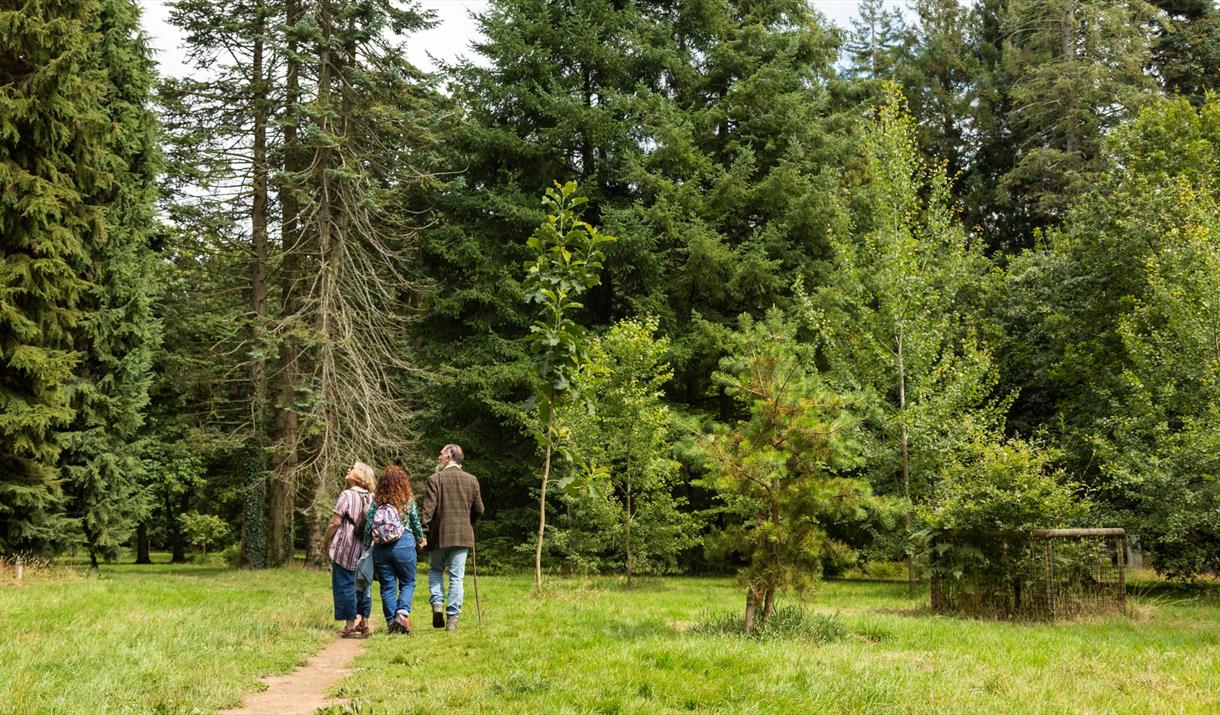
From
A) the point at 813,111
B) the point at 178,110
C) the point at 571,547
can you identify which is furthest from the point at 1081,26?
the point at 178,110

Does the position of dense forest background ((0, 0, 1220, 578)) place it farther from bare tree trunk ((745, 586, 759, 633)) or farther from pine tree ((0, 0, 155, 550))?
bare tree trunk ((745, 586, 759, 633))

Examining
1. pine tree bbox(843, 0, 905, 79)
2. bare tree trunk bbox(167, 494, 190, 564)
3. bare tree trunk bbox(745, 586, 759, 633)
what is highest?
pine tree bbox(843, 0, 905, 79)

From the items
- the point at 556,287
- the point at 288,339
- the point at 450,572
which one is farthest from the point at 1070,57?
the point at 450,572

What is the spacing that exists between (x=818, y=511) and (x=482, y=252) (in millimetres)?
15916

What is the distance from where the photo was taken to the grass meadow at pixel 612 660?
17.0 ft

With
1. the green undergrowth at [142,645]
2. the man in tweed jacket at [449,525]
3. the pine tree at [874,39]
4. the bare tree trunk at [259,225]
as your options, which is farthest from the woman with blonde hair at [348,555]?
the pine tree at [874,39]

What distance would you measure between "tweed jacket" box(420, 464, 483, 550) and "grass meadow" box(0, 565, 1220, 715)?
3.16 ft

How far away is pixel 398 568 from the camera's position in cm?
934

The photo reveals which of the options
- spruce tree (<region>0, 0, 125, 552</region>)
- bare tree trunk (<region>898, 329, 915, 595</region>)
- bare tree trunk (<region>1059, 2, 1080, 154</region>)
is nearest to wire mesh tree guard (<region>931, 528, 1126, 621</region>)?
bare tree trunk (<region>898, 329, 915, 595</region>)

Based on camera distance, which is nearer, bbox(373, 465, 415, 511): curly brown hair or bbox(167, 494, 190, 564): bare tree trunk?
bbox(373, 465, 415, 511): curly brown hair

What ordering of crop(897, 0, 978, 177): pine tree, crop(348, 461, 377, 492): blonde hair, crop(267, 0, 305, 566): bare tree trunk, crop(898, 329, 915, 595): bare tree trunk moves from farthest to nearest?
crop(897, 0, 978, 177): pine tree, crop(267, 0, 305, 566): bare tree trunk, crop(898, 329, 915, 595): bare tree trunk, crop(348, 461, 377, 492): blonde hair

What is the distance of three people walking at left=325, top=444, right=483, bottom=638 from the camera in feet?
30.2

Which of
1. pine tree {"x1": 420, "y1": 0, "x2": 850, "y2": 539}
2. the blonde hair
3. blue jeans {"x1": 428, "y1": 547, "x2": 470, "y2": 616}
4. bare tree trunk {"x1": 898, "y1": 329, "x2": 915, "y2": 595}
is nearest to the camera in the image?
blue jeans {"x1": 428, "y1": 547, "x2": 470, "y2": 616}

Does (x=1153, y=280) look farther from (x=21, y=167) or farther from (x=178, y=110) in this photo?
(x=178, y=110)
